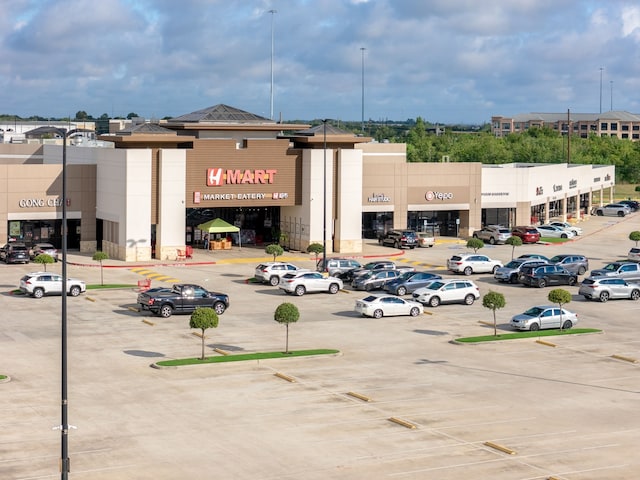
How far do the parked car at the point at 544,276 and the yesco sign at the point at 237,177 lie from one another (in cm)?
2304

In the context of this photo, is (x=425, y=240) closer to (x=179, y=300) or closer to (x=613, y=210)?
(x=179, y=300)

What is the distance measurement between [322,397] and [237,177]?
45.6m

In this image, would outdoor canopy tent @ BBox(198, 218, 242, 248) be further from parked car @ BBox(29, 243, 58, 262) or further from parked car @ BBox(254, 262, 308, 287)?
parked car @ BBox(254, 262, 308, 287)

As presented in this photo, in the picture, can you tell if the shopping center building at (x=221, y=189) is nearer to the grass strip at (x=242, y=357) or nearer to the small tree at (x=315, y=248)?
the small tree at (x=315, y=248)

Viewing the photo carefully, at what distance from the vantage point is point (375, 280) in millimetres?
66750

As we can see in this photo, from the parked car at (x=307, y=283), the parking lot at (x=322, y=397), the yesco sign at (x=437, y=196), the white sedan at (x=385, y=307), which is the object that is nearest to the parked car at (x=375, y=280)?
the parked car at (x=307, y=283)

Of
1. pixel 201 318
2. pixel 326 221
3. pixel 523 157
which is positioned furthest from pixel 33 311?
pixel 523 157

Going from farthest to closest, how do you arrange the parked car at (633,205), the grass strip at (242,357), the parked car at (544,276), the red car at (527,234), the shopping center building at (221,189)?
the parked car at (633,205) → the red car at (527,234) → the shopping center building at (221,189) → the parked car at (544,276) → the grass strip at (242,357)

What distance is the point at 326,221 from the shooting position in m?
83.8

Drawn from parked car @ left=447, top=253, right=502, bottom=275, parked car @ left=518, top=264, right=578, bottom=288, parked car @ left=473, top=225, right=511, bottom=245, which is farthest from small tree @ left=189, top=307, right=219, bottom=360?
parked car @ left=473, top=225, right=511, bottom=245

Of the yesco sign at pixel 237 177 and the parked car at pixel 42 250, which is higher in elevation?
the yesco sign at pixel 237 177

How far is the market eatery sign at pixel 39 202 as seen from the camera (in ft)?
265

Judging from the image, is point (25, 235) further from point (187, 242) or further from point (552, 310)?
point (552, 310)

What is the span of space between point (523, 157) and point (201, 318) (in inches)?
5469
